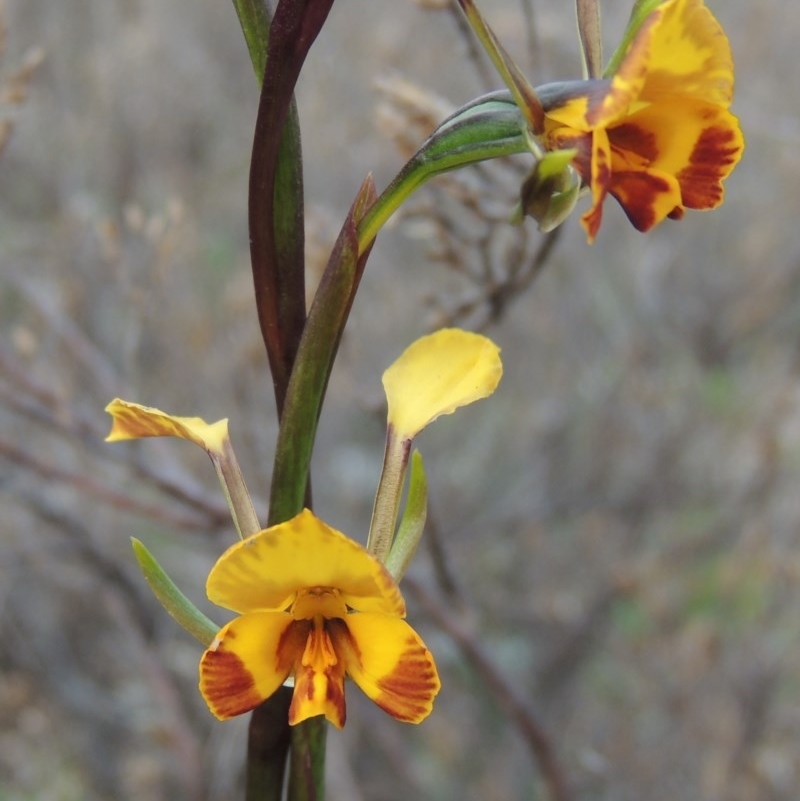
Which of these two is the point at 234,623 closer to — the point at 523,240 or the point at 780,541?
the point at 523,240

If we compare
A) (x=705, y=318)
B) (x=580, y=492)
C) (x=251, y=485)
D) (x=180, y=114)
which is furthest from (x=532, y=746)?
(x=180, y=114)

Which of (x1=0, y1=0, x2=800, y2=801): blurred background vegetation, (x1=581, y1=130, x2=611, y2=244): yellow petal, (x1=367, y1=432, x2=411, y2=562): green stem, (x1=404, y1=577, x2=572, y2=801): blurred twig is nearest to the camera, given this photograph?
(x1=581, y1=130, x2=611, y2=244): yellow petal

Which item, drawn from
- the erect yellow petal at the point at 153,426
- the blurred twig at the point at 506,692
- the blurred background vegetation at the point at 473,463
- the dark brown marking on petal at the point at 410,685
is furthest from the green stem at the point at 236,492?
the blurred background vegetation at the point at 473,463

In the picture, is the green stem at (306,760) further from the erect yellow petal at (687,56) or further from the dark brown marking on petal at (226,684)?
the erect yellow petal at (687,56)

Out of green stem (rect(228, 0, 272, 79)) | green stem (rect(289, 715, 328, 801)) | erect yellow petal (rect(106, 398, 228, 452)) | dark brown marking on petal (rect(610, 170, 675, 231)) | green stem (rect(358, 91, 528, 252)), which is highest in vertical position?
green stem (rect(228, 0, 272, 79))

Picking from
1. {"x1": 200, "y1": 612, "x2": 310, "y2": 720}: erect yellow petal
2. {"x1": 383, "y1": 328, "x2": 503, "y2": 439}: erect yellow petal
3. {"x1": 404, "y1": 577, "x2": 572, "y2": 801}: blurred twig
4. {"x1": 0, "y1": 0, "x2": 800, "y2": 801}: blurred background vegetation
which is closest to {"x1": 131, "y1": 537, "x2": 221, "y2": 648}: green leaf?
{"x1": 200, "y1": 612, "x2": 310, "y2": 720}: erect yellow petal

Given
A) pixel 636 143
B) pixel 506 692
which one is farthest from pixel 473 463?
pixel 636 143

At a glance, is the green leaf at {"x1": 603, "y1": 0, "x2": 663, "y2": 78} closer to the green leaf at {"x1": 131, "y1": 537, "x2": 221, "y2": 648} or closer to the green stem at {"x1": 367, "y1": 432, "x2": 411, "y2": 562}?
the green stem at {"x1": 367, "y1": 432, "x2": 411, "y2": 562}

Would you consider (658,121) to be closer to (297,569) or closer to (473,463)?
(297,569)
